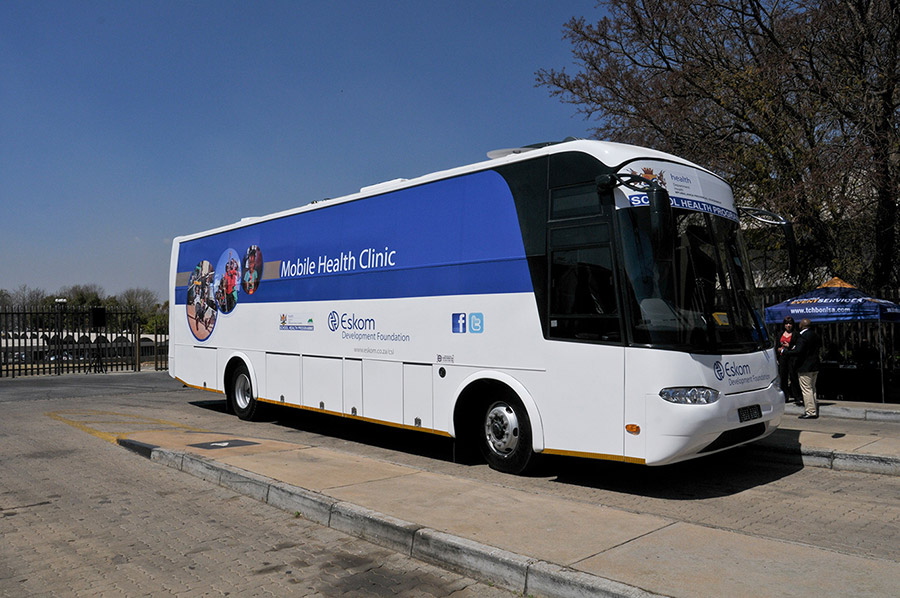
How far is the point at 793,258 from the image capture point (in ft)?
27.7

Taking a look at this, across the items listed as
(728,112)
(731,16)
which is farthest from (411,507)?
(731,16)

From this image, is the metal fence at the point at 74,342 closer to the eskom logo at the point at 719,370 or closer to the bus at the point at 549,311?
the bus at the point at 549,311

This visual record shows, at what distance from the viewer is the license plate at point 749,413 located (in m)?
7.11

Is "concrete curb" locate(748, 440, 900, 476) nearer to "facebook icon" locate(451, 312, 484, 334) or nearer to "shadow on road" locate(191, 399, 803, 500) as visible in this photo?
"shadow on road" locate(191, 399, 803, 500)

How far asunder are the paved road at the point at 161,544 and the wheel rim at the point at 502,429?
2569 mm

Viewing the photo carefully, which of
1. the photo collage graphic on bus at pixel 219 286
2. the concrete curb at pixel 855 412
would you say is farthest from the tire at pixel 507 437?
the concrete curb at pixel 855 412

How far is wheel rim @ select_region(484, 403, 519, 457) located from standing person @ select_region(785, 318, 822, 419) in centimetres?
716

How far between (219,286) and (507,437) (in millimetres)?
7907

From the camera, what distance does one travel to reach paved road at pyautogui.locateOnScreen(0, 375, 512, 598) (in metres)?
4.83

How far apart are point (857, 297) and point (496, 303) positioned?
903cm

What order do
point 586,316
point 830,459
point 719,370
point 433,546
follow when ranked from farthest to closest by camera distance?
point 830,459 < point 586,316 < point 719,370 < point 433,546

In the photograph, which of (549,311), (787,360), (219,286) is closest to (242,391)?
(219,286)

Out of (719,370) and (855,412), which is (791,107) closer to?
(855,412)

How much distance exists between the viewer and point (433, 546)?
17.3 ft
